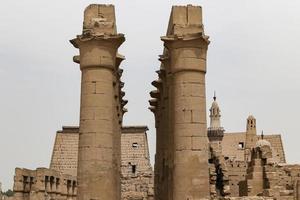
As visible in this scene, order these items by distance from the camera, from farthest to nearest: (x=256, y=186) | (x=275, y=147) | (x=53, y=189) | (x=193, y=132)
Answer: (x=275, y=147) → (x=53, y=189) → (x=256, y=186) → (x=193, y=132)

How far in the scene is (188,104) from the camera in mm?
14406

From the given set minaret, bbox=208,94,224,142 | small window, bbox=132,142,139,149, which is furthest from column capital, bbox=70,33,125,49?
minaret, bbox=208,94,224,142

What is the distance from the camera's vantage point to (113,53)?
1498cm

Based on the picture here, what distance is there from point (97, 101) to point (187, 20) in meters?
2.88

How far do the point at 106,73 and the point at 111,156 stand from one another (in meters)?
2.01

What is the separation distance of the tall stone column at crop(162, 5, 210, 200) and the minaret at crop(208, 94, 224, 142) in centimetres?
5186

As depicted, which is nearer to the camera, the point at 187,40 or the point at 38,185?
the point at 187,40

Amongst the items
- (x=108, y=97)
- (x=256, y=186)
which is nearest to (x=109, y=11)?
(x=108, y=97)

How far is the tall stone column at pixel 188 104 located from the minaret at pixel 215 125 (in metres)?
51.9

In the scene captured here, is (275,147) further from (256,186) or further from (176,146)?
(176,146)

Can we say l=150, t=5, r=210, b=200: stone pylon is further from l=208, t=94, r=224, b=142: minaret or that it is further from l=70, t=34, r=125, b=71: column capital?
l=208, t=94, r=224, b=142: minaret

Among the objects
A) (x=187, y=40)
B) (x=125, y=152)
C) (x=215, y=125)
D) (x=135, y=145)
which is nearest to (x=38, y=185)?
(x=187, y=40)

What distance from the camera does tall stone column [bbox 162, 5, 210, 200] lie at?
14.1 meters

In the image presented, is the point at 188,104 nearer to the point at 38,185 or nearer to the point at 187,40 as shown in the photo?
the point at 187,40
